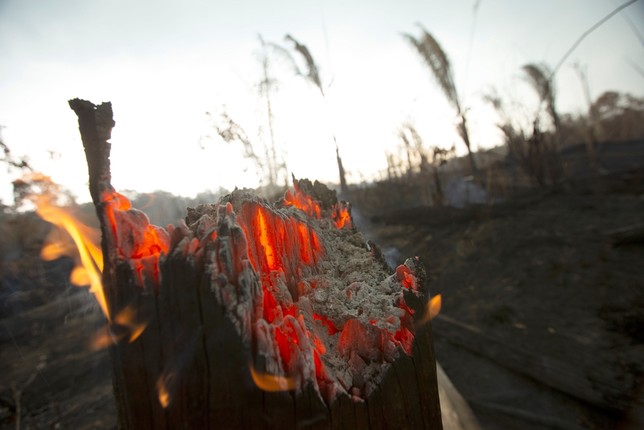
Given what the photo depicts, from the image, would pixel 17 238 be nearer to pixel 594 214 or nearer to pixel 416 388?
pixel 416 388

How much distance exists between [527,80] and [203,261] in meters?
16.6

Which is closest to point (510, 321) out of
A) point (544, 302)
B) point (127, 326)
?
point (544, 302)

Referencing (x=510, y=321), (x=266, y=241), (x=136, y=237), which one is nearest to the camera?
(x=136, y=237)

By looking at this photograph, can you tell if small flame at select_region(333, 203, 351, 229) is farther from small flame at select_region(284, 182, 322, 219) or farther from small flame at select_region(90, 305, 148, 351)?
small flame at select_region(90, 305, 148, 351)

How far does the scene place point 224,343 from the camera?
898 millimetres

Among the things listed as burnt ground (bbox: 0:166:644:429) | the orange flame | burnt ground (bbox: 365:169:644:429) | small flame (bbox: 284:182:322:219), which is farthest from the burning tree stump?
burnt ground (bbox: 0:166:644:429)

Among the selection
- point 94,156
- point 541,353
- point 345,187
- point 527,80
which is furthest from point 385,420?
point 527,80

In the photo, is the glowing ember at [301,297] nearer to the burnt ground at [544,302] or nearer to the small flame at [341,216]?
the small flame at [341,216]

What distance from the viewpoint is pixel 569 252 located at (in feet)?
19.0

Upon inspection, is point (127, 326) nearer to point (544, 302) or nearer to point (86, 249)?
point (86, 249)

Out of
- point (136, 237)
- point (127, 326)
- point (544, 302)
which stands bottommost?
point (544, 302)

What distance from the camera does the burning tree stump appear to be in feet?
2.93

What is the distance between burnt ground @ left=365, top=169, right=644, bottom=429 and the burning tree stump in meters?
1.29

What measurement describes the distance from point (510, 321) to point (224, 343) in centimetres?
490
